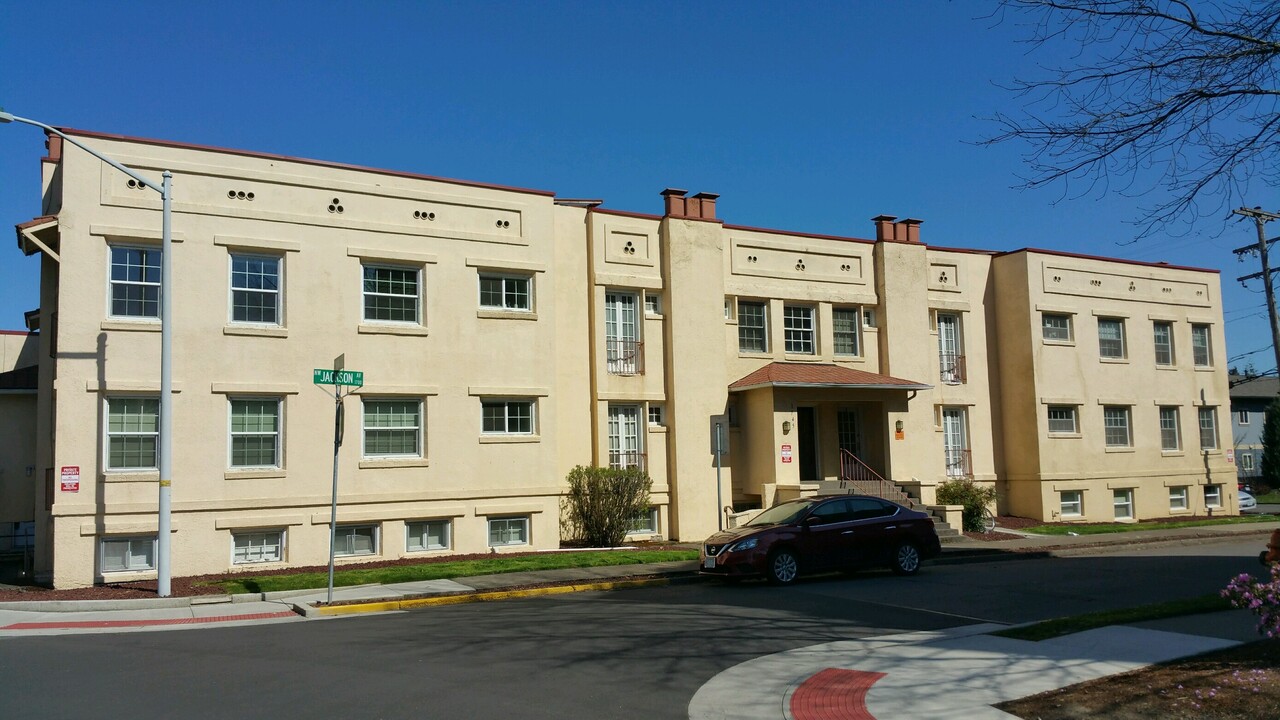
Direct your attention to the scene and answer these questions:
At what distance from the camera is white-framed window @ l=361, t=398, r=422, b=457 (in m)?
20.4

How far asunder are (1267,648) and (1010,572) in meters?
8.93

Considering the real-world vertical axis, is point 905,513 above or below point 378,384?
below

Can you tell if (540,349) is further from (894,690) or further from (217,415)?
(894,690)

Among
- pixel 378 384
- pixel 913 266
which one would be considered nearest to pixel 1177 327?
pixel 913 266

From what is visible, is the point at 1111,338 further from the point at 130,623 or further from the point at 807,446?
the point at 130,623

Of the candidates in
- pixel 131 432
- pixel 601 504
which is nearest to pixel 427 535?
pixel 601 504

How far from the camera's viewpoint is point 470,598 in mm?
15594

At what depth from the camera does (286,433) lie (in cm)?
1945

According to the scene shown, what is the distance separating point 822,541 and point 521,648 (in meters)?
7.44

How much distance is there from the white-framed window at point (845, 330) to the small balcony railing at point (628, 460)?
263 inches

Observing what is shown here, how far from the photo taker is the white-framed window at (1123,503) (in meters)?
30.3

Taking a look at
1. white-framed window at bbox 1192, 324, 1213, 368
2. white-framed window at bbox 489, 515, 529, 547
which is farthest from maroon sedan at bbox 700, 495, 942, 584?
white-framed window at bbox 1192, 324, 1213, 368

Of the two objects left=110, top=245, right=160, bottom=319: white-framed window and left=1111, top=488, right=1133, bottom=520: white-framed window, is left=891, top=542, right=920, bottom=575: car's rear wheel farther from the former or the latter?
left=1111, top=488, right=1133, bottom=520: white-framed window

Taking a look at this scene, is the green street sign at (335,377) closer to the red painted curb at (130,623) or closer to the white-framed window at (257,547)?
the red painted curb at (130,623)
